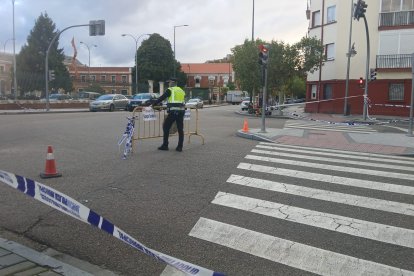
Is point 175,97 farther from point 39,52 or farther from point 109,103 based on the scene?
point 39,52

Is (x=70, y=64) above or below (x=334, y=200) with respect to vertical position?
above

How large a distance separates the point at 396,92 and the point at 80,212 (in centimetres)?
3287

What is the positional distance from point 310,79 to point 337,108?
4446 mm

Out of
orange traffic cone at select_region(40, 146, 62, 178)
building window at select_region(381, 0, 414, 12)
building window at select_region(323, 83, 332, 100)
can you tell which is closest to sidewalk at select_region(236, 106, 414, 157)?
orange traffic cone at select_region(40, 146, 62, 178)

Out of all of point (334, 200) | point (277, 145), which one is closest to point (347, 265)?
point (334, 200)

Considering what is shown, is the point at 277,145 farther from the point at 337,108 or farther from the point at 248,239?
the point at 337,108

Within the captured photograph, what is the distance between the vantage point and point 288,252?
4.41 meters

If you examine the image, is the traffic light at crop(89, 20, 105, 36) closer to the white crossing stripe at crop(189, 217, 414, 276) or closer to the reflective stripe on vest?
the reflective stripe on vest

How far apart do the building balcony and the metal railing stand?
238cm

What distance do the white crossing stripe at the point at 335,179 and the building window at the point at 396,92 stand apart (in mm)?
27184

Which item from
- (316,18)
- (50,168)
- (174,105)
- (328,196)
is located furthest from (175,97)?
(316,18)

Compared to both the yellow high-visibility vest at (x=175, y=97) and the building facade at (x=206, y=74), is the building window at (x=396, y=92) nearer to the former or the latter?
the yellow high-visibility vest at (x=175, y=97)

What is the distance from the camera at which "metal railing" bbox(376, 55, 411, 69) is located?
31.5 metres

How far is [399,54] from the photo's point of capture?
3189 centimetres
